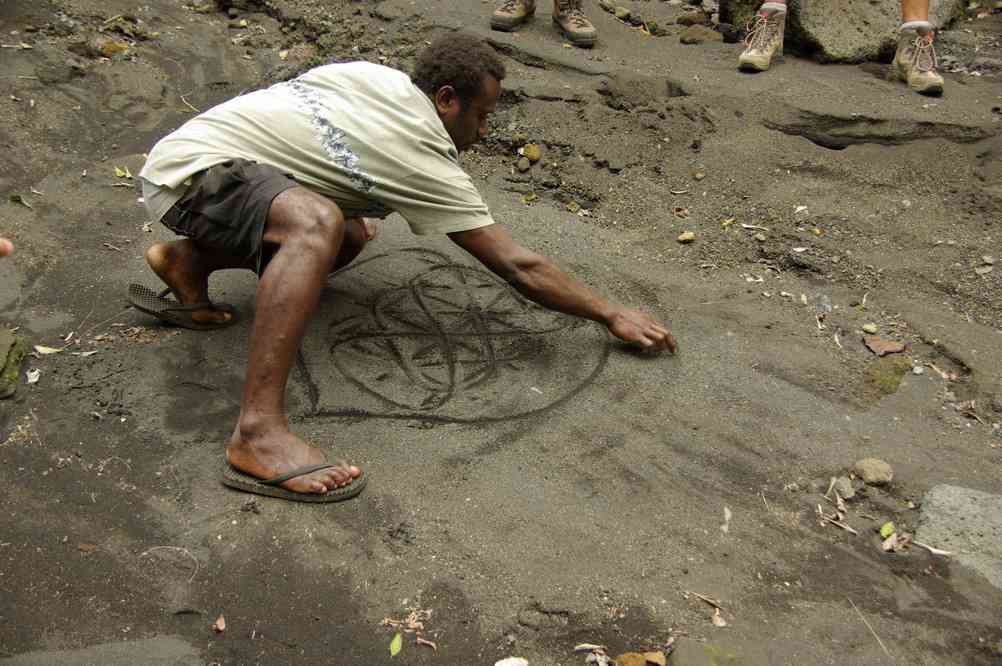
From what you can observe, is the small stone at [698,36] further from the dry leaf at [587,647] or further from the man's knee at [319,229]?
the dry leaf at [587,647]

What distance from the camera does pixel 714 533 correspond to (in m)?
2.11

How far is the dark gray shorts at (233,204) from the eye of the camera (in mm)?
2246

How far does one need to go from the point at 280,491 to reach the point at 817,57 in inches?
147

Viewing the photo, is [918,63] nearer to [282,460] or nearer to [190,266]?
[190,266]

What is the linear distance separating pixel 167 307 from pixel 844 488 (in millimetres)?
2068

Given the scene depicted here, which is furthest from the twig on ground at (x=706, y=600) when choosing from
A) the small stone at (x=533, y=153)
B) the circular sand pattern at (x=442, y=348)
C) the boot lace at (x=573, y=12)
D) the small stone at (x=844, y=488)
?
the boot lace at (x=573, y=12)

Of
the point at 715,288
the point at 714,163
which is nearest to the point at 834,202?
the point at 714,163

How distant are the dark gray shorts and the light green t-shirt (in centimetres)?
5

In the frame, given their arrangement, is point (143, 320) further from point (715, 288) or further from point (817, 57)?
point (817, 57)

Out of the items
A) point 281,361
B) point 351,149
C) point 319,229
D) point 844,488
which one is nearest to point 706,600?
point 844,488

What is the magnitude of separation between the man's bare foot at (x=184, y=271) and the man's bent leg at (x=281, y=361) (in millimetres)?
634

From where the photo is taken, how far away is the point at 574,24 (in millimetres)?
4480

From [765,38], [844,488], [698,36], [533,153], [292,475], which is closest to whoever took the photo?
[292,475]

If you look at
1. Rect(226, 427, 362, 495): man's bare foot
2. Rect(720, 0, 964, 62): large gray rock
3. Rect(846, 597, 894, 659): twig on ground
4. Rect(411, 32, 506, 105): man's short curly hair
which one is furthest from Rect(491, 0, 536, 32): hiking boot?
Rect(846, 597, 894, 659): twig on ground
